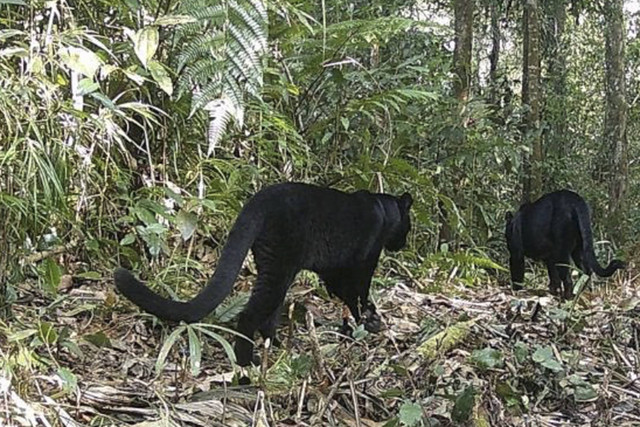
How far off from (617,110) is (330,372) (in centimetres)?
753

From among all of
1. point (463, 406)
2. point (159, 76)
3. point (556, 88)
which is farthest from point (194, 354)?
point (556, 88)

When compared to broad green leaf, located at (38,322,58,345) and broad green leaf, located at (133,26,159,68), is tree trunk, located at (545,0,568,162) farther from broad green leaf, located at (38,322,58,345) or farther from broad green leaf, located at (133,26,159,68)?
broad green leaf, located at (38,322,58,345)

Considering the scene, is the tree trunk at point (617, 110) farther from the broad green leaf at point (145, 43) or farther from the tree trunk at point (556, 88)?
the broad green leaf at point (145, 43)

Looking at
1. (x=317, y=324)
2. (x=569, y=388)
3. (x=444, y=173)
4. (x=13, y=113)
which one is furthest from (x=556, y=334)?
(x=444, y=173)

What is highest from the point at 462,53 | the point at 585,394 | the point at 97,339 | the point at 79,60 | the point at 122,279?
the point at 79,60

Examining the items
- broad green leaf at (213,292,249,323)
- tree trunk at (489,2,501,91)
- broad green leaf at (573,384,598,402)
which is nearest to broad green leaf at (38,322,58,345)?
broad green leaf at (213,292,249,323)

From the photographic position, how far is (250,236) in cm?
330

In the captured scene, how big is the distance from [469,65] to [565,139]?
4.78m

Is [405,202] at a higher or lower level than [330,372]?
higher

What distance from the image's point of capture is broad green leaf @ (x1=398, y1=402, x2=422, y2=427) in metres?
2.36

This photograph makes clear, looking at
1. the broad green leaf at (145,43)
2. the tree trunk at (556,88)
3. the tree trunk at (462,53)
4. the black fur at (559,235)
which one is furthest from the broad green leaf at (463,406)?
the tree trunk at (556,88)

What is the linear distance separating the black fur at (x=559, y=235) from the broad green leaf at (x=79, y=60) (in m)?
3.61

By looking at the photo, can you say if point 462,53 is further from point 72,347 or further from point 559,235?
point 72,347

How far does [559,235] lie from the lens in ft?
18.0
